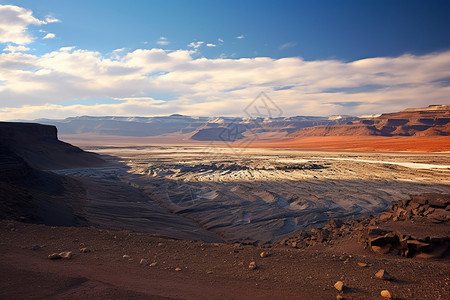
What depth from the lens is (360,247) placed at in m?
5.95

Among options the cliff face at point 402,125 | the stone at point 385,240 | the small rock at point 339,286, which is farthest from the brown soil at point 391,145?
the small rock at point 339,286

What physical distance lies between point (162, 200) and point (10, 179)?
6091 millimetres

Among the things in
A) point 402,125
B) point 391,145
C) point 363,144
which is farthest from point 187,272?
point 402,125

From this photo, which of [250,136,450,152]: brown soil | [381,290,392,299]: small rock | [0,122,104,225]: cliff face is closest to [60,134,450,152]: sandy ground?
[250,136,450,152]: brown soil

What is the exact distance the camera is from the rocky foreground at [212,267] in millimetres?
3445

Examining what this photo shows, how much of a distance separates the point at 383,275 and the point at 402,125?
392 feet

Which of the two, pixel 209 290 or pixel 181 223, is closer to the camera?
pixel 209 290

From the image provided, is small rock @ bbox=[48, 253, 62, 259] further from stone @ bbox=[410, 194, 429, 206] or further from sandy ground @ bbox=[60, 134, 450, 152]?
sandy ground @ bbox=[60, 134, 450, 152]

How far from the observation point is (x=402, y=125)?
106 metres

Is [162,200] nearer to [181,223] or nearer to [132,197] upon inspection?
[132,197]

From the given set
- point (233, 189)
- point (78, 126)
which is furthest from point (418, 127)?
point (78, 126)

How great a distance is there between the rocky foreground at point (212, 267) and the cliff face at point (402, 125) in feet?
336

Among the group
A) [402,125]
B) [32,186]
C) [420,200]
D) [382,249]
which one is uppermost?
[402,125]

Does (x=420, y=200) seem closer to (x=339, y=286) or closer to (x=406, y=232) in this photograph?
(x=406, y=232)
